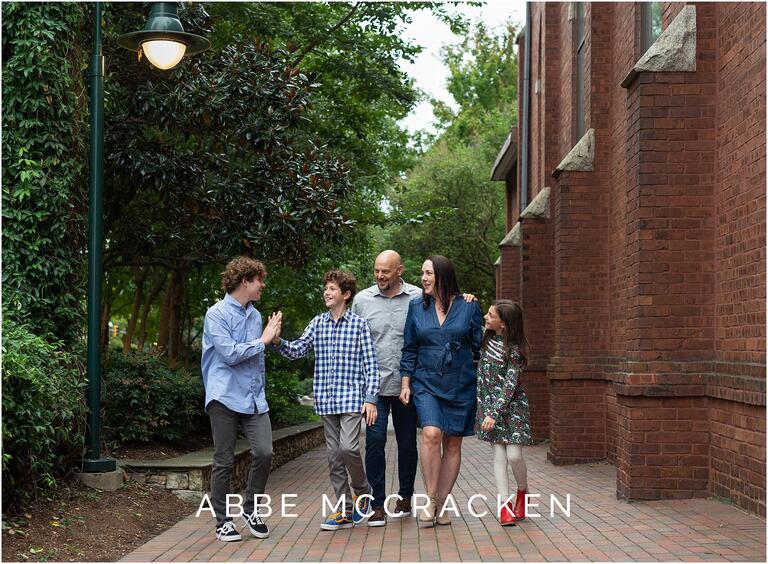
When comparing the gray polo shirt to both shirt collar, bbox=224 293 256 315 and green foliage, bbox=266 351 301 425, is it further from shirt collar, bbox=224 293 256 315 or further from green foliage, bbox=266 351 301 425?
green foliage, bbox=266 351 301 425

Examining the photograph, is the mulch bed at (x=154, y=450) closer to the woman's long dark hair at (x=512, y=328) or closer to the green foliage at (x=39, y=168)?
the green foliage at (x=39, y=168)

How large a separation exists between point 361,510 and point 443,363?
1.24 m

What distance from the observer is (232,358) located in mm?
7051

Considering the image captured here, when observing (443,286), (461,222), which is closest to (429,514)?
(443,286)

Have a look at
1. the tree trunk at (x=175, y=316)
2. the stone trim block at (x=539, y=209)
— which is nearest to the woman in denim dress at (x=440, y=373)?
the tree trunk at (x=175, y=316)

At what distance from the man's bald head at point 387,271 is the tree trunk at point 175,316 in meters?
Answer: 7.55

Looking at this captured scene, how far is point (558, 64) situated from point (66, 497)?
42.1ft

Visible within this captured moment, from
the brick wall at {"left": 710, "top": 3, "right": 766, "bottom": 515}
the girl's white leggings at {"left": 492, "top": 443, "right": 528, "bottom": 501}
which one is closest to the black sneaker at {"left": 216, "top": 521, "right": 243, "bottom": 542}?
the girl's white leggings at {"left": 492, "top": 443, "right": 528, "bottom": 501}

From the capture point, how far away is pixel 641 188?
352 inches

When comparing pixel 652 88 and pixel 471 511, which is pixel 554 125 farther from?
pixel 471 511

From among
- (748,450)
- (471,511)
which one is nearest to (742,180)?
(748,450)

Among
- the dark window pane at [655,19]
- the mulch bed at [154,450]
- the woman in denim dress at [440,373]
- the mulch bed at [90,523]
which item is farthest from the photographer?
the dark window pane at [655,19]

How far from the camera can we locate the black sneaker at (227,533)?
7117 millimetres

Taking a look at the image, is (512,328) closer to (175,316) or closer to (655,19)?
(655,19)
